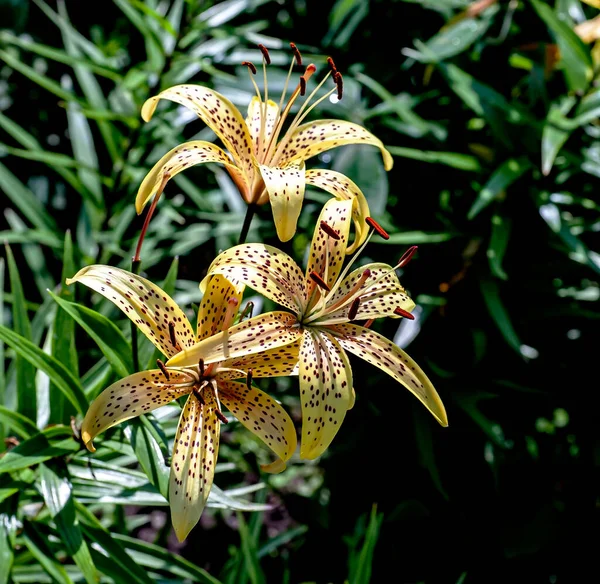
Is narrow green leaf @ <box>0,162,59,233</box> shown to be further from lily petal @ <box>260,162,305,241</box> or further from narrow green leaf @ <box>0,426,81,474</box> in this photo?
lily petal @ <box>260,162,305,241</box>

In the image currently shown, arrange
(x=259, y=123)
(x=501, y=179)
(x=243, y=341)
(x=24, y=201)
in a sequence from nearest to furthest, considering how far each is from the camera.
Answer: (x=243, y=341) → (x=259, y=123) → (x=501, y=179) → (x=24, y=201)

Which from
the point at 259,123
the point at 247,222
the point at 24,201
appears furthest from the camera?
the point at 24,201

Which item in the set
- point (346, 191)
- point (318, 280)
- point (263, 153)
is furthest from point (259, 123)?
point (318, 280)

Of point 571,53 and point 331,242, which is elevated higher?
point 571,53

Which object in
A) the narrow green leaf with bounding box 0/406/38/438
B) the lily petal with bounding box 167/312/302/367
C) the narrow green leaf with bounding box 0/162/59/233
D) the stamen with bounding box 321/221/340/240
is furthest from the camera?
the narrow green leaf with bounding box 0/162/59/233

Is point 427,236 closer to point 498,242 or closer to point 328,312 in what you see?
point 498,242

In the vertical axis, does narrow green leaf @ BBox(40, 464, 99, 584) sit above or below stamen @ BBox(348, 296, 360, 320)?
below

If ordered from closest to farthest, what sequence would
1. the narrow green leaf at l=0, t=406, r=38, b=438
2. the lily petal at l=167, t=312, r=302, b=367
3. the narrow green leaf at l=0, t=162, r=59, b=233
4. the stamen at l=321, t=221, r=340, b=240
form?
the lily petal at l=167, t=312, r=302, b=367 < the stamen at l=321, t=221, r=340, b=240 < the narrow green leaf at l=0, t=406, r=38, b=438 < the narrow green leaf at l=0, t=162, r=59, b=233

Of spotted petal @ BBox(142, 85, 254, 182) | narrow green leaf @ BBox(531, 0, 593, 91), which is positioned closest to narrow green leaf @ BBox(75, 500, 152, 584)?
spotted petal @ BBox(142, 85, 254, 182)

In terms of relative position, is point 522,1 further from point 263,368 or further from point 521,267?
point 263,368
